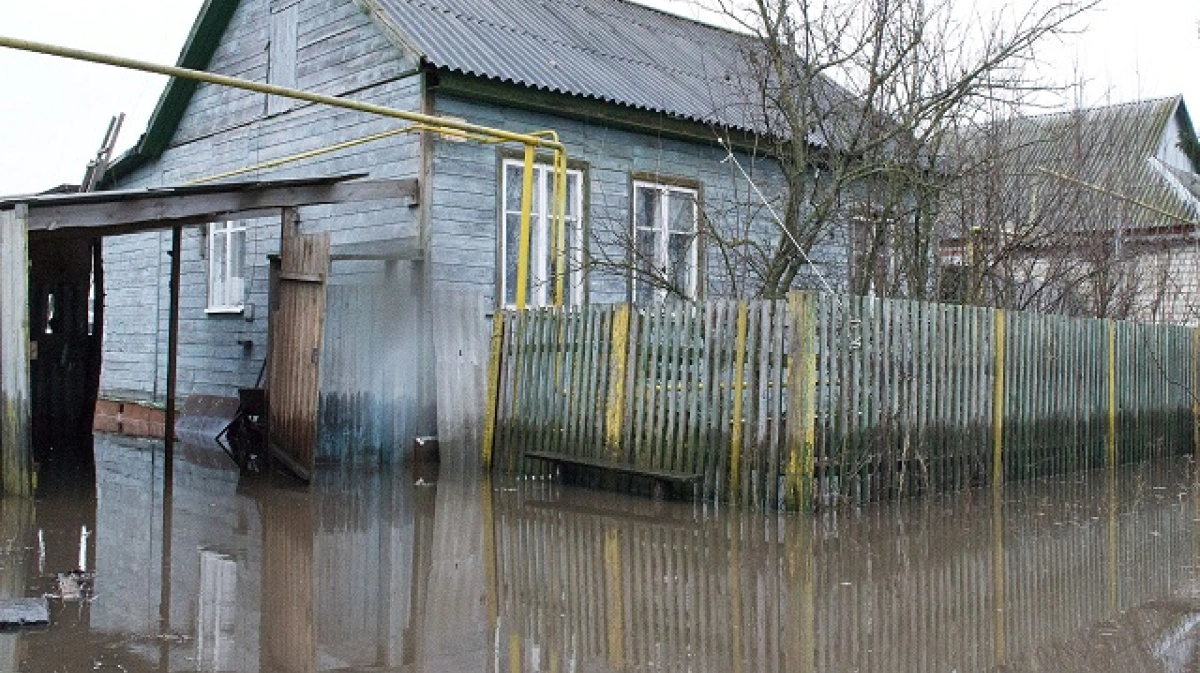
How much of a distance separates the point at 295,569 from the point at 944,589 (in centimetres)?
386

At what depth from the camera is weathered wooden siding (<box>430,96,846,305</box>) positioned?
1362 cm

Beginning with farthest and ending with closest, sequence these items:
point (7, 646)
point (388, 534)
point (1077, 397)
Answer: point (1077, 397) → point (388, 534) → point (7, 646)

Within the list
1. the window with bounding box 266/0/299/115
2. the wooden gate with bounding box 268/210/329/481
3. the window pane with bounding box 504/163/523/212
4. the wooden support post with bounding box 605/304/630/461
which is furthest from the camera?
the window with bounding box 266/0/299/115

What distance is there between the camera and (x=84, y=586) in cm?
686

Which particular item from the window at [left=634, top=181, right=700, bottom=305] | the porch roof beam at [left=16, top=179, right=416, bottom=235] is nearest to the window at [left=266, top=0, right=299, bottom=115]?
the porch roof beam at [left=16, top=179, right=416, bottom=235]

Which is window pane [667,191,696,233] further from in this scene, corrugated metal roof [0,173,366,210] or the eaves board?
corrugated metal roof [0,173,366,210]

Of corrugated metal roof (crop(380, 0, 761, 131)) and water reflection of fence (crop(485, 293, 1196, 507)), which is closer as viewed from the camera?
water reflection of fence (crop(485, 293, 1196, 507))

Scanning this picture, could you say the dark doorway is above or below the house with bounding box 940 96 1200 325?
below

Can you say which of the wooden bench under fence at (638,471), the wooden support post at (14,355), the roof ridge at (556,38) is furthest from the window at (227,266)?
the wooden bench under fence at (638,471)

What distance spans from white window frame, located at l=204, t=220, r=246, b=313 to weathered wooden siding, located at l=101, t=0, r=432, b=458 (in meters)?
0.17

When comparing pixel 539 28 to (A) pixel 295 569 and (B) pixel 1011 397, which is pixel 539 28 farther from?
(A) pixel 295 569

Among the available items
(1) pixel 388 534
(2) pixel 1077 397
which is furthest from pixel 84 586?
(2) pixel 1077 397

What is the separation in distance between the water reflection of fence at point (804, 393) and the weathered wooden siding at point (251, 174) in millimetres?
2771

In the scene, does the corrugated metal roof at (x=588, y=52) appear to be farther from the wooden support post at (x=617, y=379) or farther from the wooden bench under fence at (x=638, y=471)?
the wooden bench under fence at (x=638, y=471)
